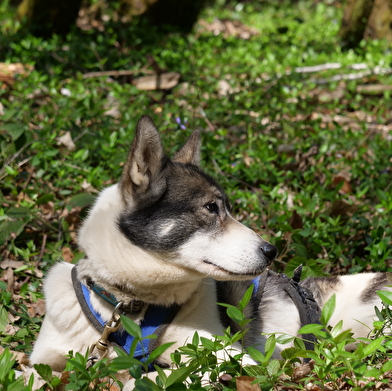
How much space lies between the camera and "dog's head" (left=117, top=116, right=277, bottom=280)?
108 inches

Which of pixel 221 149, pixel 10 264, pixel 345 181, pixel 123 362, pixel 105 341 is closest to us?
pixel 123 362

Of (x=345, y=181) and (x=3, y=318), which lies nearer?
(x=3, y=318)

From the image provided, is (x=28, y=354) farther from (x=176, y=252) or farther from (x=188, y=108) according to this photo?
(x=188, y=108)

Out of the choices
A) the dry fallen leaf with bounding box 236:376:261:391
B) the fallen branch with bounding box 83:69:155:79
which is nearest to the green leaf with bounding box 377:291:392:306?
the dry fallen leaf with bounding box 236:376:261:391

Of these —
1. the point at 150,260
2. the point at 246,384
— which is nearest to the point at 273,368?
the point at 246,384

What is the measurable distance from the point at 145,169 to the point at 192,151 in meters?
0.81

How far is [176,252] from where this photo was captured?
9.02 feet

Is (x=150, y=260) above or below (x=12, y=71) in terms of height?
above

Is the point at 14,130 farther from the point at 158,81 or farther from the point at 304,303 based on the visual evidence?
the point at 158,81

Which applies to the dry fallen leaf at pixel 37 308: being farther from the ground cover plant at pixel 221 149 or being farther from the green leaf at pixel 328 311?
the green leaf at pixel 328 311

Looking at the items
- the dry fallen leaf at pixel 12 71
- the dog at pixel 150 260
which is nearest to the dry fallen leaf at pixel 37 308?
the dog at pixel 150 260

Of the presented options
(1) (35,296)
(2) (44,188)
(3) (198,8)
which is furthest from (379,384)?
(3) (198,8)

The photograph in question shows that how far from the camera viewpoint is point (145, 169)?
283 centimetres

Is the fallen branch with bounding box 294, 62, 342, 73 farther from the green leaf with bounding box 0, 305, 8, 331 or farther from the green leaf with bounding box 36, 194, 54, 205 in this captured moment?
the green leaf with bounding box 0, 305, 8, 331
